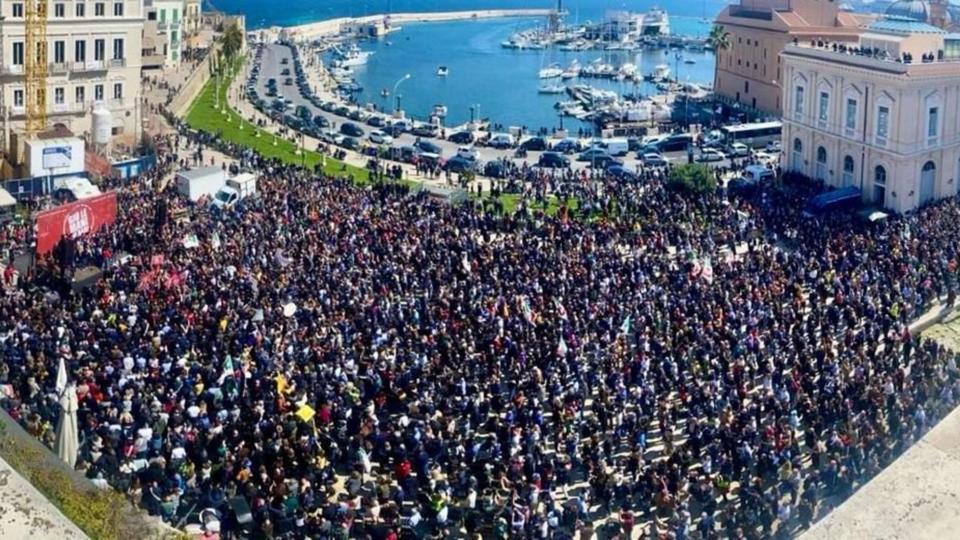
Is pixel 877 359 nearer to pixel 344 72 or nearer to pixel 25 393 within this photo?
pixel 25 393

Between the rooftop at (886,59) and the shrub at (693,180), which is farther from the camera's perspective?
the shrub at (693,180)

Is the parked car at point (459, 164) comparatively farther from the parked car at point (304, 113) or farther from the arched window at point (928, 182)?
the arched window at point (928, 182)

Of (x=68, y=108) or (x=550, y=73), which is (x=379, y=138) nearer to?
(x=68, y=108)

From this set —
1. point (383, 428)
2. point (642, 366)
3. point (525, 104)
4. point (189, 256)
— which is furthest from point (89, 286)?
point (525, 104)

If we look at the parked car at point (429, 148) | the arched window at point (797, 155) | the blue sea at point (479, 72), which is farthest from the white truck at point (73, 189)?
the blue sea at point (479, 72)

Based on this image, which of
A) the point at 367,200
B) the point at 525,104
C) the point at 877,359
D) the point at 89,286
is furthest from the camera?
the point at 525,104

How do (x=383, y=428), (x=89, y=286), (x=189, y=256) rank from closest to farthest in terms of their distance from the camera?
(x=383, y=428)
(x=89, y=286)
(x=189, y=256)

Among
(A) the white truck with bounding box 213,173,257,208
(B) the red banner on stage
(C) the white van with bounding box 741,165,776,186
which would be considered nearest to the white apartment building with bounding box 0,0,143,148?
(A) the white truck with bounding box 213,173,257,208
